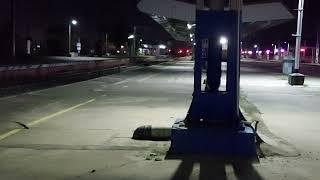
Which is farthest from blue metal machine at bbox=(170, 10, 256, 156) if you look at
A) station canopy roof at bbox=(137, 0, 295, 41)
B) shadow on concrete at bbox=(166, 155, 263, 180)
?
station canopy roof at bbox=(137, 0, 295, 41)

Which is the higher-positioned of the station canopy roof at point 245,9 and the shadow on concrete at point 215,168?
the station canopy roof at point 245,9

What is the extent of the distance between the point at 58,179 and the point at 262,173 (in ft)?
9.33

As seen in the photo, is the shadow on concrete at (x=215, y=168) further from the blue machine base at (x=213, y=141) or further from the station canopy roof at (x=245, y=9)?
the station canopy roof at (x=245, y=9)

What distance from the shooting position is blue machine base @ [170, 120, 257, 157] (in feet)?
30.3

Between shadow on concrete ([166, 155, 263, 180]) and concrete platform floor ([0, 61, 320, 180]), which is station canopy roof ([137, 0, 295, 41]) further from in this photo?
shadow on concrete ([166, 155, 263, 180])

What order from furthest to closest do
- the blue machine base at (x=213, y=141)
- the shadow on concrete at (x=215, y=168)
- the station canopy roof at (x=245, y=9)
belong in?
the station canopy roof at (x=245, y=9) < the blue machine base at (x=213, y=141) < the shadow on concrete at (x=215, y=168)

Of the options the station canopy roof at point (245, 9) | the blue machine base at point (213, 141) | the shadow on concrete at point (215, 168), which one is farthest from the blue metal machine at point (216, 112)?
the station canopy roof at point (245, 9)

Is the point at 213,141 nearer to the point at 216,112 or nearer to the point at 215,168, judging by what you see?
the point at 216,112

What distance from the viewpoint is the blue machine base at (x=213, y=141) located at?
923 cm

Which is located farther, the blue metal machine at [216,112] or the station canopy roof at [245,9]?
the station canopy roof at [245,9]

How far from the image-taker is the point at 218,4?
952 centimetres

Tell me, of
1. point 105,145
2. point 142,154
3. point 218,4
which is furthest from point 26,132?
point 218,4

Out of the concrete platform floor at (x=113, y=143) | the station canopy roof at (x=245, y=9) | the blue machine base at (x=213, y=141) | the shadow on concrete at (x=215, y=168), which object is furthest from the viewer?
the station canopy roof at (x=245, y=9)

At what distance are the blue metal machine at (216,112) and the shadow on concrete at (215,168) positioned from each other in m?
0.27
